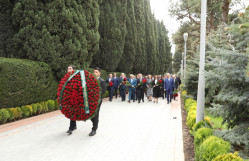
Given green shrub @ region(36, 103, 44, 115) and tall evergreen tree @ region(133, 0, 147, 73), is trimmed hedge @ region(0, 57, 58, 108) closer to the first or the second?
green shrub @ region(36, 103, 44, 115)

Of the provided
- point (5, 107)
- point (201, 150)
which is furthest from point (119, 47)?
point (201, 150)

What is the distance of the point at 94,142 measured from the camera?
595 cm

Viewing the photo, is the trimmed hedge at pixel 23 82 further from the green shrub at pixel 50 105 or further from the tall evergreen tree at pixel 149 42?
the tall evergreen tree at pixel 149 42

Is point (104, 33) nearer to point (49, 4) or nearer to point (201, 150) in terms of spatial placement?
point (49, 4)

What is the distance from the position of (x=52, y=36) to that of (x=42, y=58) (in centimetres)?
115

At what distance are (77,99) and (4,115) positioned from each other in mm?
3373

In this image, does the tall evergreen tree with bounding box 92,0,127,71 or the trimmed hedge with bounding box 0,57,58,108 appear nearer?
the trimmed hedge with bounding box 0,57,58,108

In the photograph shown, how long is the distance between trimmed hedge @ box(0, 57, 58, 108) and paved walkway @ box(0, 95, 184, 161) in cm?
114

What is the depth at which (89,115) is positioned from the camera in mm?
5980

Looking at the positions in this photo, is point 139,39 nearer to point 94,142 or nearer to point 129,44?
point 129,44

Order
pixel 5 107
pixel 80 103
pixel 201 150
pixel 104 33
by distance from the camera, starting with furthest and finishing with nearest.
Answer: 1. pixel 104 33
2. pixel 5 107
3. pixel 80 103
4. pixel 201 150

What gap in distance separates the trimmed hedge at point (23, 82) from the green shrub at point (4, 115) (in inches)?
9.2

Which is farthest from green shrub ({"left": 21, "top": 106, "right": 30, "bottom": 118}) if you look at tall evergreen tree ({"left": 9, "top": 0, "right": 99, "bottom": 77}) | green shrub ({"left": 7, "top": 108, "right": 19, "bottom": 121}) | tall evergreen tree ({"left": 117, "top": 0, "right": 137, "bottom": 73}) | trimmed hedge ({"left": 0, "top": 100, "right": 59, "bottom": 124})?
tall evergreen tree ({"left": 117, "top": 0, "right": 137, "bottom": 73})

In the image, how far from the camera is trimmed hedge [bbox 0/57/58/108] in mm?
7824
